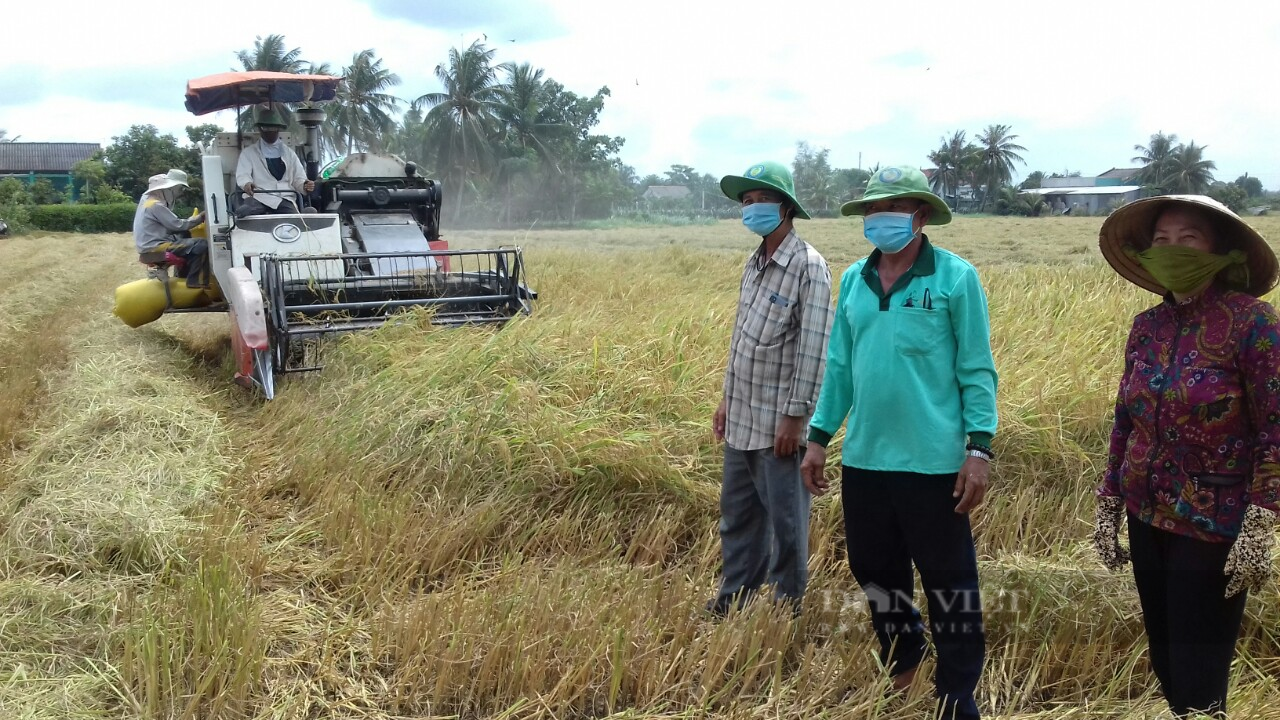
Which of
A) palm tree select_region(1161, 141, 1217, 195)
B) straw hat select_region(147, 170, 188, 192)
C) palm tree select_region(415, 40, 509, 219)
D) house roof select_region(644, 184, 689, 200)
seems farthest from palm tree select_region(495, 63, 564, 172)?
straw hat select_region(147, 170, 188, 192)

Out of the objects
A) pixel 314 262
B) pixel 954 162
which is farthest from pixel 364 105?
pixel 314 262

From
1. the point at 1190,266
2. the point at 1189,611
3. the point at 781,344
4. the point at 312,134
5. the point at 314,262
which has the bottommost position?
the point at 1189,611

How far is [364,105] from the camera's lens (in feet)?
150

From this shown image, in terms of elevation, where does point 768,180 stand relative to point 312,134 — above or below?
below

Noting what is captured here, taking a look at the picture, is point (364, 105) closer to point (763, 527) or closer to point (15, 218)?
point (15, 218)

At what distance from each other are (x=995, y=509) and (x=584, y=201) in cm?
4707

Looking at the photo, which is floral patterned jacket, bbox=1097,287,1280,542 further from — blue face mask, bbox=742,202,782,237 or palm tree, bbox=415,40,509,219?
palm tree, bbox=415,40,509,219

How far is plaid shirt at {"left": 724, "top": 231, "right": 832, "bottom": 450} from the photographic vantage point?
3.02 m

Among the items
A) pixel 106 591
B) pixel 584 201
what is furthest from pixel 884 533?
pixel 584 201

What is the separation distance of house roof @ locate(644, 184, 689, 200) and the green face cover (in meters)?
60.1

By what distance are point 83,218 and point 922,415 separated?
4217 centimetres

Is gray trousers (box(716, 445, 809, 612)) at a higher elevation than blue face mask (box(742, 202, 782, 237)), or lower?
lower

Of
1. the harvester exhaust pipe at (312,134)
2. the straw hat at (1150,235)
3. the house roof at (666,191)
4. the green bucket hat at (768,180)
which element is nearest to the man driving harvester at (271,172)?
the harvester exhaust pipe at (312,134)

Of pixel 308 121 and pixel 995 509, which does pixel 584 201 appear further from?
pixel 995 509
